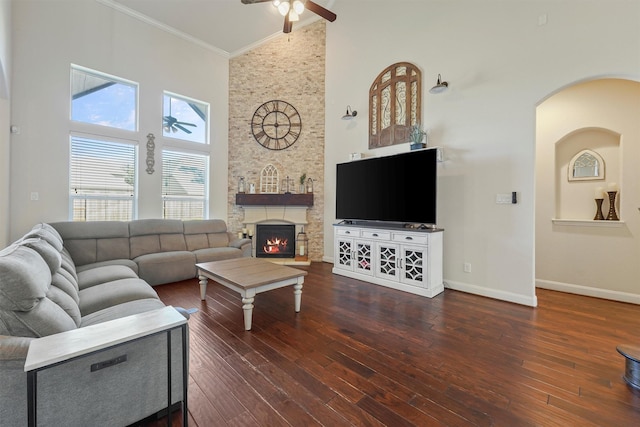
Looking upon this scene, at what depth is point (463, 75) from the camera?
3.82 m

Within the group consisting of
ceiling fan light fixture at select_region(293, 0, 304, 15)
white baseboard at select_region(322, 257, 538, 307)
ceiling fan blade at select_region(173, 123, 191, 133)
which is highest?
ceiling fan light fixture at select_region(293, 0, 304, 15)

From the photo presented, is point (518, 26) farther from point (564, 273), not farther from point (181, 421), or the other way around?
point (181, 421)

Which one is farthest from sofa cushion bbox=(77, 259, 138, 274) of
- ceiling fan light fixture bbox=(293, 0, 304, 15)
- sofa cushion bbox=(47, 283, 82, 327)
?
ceiling fan light fixture bbox=(293, 0, 304, 15)

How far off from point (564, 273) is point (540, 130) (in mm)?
2168

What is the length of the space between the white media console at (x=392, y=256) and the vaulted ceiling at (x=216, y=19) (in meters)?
4.50

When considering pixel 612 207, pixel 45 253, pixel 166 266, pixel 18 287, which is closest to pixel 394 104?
pixel 612 207

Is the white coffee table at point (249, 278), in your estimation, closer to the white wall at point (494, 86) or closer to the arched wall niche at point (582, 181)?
the white wall at point (494, 86)

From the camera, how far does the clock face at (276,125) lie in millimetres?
6051

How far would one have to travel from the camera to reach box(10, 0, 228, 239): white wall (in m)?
4.00

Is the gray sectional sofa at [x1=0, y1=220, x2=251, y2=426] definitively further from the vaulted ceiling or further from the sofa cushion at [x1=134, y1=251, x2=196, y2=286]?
the vaulted ceiling

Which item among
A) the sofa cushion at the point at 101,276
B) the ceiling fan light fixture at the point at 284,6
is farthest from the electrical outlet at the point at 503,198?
the sofa cushion at the point at 101,276

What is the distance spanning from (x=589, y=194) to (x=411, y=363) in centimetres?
389

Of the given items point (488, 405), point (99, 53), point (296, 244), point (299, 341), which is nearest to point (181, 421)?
point (299, 341)

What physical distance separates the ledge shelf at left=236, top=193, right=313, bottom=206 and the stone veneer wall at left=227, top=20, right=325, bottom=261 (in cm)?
27
